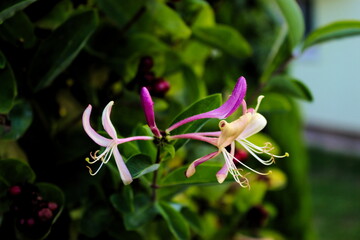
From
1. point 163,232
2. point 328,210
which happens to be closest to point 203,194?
point 163,232

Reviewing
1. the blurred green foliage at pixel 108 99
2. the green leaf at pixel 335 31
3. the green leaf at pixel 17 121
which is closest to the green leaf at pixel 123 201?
the blurred green foliage at pixel 108 99

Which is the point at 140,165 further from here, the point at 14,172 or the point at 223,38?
the point at 223,38

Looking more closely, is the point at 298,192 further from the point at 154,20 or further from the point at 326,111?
the point at 326,111

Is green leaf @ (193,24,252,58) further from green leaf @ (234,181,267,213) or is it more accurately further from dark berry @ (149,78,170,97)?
green leaf @ (234,181,267,213)

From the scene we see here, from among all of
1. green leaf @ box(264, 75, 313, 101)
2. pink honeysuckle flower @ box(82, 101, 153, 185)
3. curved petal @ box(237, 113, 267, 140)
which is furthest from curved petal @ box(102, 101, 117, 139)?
green leaf @ box(264, 75, 313, 101)

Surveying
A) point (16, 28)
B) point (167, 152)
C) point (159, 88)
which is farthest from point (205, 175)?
point (16, 28)

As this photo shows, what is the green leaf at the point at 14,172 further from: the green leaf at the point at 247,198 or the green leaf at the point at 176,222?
the green leaf at the point at 247,198
